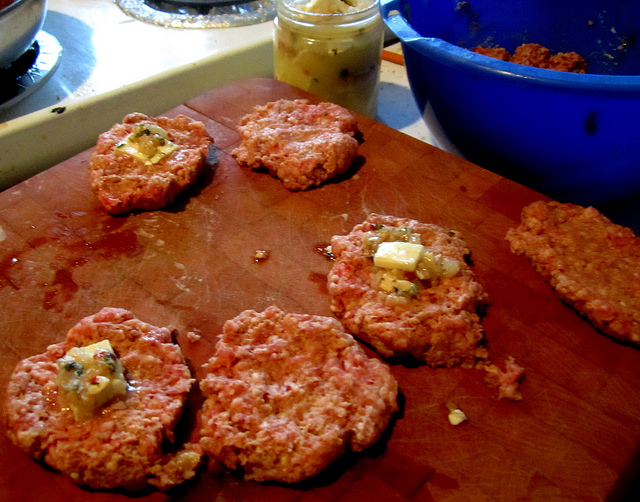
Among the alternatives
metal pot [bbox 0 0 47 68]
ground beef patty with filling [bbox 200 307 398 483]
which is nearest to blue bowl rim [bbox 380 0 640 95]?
ground beef patty with filling [bbox 200 307 398 483]

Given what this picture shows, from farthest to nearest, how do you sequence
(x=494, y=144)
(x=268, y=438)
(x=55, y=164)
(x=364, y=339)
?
(x=55, y=164)
(x=494, y=144)
(x=364, y=339)
(x=268, y=438)

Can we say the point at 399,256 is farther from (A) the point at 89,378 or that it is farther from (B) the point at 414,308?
(A) the point at 89,378

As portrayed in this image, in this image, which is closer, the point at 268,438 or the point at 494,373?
the point at 268,438

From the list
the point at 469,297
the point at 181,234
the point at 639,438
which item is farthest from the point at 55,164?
the point at 639,438

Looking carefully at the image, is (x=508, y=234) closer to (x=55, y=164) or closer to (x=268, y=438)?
(x=268, y=438)

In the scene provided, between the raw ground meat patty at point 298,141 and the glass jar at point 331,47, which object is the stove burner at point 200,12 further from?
the raw ground meat patty at point 298,141

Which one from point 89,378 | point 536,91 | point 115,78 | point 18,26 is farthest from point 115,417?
point 115,78

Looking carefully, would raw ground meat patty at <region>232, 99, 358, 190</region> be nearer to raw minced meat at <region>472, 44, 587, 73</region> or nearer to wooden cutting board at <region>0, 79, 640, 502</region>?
wooden cutting board at <region>0, 79, 640, 502</region>
